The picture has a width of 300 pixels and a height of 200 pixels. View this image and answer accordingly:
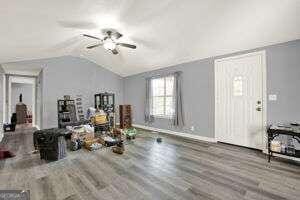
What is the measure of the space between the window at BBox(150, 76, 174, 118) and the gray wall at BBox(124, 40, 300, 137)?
0.89 ft

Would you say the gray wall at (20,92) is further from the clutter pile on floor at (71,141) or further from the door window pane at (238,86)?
the door window pane at (238,86)

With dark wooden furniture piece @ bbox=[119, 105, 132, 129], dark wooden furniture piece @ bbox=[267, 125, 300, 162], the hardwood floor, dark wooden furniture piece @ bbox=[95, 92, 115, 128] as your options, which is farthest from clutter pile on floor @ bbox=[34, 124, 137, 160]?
A: dark wooden furniture piece @ bbox=[267, 125, 300, 162]

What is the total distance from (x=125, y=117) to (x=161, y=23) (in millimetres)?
3943

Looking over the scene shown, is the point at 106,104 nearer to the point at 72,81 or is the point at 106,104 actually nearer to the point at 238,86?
the point at 72,81

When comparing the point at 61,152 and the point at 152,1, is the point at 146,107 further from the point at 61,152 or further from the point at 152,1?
the point at 152,1

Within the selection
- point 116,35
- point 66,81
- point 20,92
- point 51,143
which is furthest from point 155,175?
point 20,92

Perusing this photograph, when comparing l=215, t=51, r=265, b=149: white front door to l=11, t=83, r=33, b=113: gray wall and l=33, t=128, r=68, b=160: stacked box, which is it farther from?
l=11, t=83, r=33, b=113: gray wall

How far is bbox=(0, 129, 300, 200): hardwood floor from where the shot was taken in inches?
79.7

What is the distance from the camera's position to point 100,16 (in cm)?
308

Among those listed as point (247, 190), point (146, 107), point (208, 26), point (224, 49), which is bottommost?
point (247, 190)

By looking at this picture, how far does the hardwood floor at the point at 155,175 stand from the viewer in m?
2.02

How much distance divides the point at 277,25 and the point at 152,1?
2.14 metres

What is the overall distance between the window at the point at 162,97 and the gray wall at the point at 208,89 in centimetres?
27

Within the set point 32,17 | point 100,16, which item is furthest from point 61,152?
point 100,16
